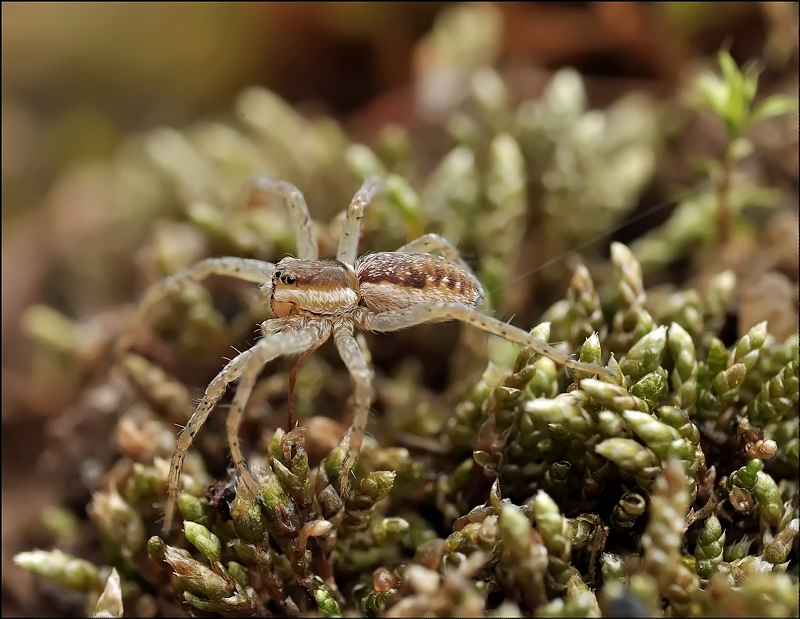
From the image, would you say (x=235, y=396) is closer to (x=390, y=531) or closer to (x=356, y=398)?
(x=356, y=398)

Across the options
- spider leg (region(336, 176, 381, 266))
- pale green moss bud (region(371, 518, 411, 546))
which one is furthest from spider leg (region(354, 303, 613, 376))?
pale green moss bud (region(371, 518, 411, 546))

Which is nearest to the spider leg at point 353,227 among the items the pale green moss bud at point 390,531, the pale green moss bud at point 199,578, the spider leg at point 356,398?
the spider leg at point 356,398

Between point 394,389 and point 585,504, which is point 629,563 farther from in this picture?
point 394,389

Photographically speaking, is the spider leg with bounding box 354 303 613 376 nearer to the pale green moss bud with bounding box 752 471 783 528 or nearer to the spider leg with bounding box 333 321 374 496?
the spider leg with bounding box 333 321 374 496

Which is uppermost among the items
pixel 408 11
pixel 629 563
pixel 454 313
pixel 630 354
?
pixel 408 11

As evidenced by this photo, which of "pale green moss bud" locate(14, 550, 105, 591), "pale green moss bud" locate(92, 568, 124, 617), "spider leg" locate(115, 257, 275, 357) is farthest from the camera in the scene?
"spider leg" locate(115, 257, 275, 357)

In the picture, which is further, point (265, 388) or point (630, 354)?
point (265, 388)

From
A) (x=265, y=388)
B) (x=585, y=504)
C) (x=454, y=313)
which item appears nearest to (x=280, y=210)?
(x=265, y=388)
